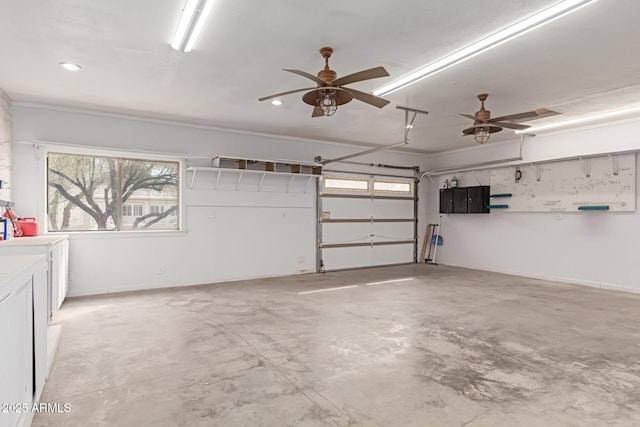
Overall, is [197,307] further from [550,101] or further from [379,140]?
[550,101]

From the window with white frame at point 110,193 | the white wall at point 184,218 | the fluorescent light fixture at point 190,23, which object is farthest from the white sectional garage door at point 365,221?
the fluorescent light fixture at point 190,23

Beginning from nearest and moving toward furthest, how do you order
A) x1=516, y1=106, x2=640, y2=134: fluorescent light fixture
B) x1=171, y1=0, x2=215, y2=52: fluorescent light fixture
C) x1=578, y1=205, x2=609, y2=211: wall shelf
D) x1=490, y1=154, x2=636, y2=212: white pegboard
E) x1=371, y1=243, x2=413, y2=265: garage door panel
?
x1=171, y1=0, x2=215, y2=52: fluorescent light fixture → x1=516, y1=106, x2=640, y2=134: fluorescent light fixture → x1=490, y1=154, x2=636, y2=212: white pegboard → x1=578, y1=205, x2=609, y2=211: wall shelf → x1=371, y1=243, x2=413, y2=265: garage door panel

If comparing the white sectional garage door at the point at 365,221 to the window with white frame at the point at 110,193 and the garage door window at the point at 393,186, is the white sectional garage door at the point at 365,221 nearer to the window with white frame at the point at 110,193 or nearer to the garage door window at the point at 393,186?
the garage door window at the point at 393,186

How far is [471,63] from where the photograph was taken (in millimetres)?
3566

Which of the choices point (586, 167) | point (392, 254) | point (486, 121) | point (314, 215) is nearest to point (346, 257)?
point (314, 215)

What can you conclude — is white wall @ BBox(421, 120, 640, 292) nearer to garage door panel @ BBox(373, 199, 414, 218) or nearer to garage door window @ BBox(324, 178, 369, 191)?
garage door panel @ BBox(373, 199, 414, 218)

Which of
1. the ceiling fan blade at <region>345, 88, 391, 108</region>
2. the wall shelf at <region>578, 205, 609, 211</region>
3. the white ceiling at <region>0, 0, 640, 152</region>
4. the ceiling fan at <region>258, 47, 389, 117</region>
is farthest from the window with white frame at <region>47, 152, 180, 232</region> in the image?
the wall shelf at <region>578, 205, 609, 211</region>

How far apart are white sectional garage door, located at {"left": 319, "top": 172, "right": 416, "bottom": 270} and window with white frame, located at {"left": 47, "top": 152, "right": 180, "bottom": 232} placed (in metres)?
3.06

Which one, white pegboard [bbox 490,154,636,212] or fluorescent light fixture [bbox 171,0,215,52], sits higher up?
fluorescent light fixture [bbox 171,0,215,52]

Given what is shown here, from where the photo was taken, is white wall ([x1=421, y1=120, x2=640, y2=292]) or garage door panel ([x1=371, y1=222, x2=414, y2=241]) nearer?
white wall ([x1=421, y1=120, x2=640, y2=292])

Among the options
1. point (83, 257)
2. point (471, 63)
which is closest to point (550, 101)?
point (471, 63)

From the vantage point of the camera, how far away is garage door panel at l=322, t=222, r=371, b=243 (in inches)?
299

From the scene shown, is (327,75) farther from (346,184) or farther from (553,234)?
(553,234)

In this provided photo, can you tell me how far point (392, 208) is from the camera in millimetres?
8602
